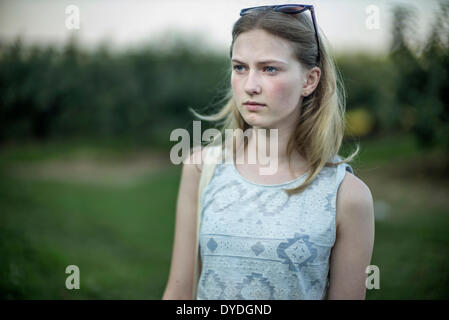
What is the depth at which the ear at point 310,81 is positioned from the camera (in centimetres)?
219

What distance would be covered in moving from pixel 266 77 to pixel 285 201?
2.07 ft

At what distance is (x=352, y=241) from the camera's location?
2055 mm

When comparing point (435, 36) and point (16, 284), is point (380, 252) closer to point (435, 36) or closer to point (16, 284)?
point (435, 36)

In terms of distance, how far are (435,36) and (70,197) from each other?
5.43 m

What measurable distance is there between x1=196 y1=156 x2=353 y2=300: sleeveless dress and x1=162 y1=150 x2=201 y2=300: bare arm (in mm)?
145

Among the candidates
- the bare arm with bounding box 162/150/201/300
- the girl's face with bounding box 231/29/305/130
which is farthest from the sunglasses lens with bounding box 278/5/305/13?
the bare arm with bounding box 162/150/201/300

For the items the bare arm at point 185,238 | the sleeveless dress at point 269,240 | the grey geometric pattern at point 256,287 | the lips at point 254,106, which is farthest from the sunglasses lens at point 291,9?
the grey geometric pattern at point 256,287

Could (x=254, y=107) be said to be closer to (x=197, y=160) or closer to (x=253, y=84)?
(x=253, y=84)

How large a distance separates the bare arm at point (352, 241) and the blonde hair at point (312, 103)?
195 millimetres

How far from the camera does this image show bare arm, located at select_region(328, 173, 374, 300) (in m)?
2.05

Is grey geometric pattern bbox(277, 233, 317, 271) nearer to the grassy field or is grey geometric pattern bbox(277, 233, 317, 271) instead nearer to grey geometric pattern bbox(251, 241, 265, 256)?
grey geometric pattern bbox(251, 241, 265, 256)

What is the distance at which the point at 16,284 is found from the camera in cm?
295

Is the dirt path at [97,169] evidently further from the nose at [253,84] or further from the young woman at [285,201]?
the nose at [253,84]

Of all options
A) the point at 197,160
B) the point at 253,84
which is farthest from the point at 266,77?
the point at 197,160
